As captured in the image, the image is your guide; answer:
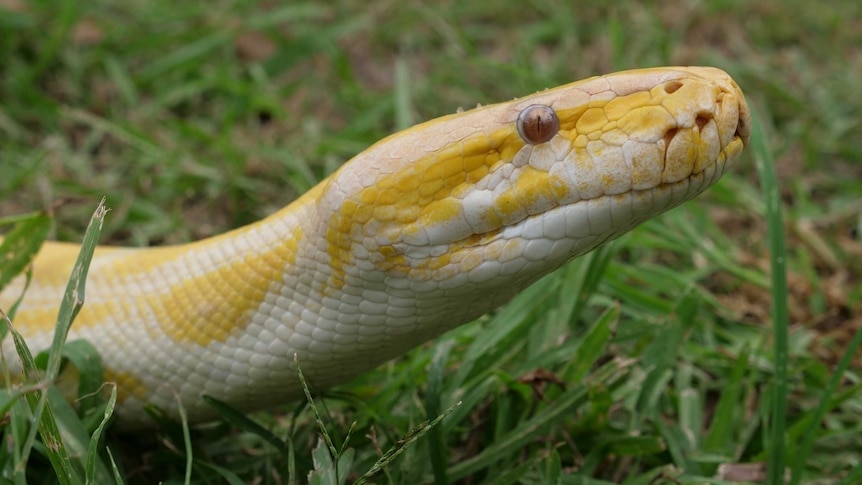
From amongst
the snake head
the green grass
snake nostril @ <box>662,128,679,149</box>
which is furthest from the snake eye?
the green grass

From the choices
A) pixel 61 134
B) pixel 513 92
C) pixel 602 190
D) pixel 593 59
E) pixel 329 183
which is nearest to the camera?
pixel 602 190

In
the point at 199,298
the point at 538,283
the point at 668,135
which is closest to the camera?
the point at 668,135

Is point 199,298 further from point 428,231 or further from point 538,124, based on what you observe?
point 538,124

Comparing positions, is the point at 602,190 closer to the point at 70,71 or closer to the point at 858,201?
the point at 858,201

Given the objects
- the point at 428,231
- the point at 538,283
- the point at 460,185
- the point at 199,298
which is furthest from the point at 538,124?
the point at 538,283

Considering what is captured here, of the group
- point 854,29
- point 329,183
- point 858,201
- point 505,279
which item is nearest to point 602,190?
point 505,279

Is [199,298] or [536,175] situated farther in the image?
[199,298]

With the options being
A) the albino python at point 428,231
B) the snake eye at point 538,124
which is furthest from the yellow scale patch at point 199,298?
the snake eye at point 538,124
